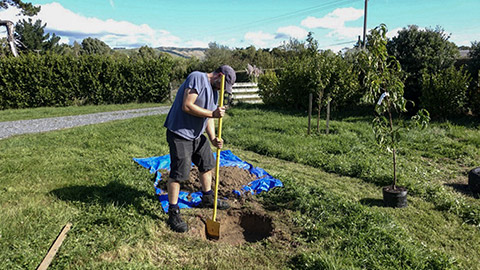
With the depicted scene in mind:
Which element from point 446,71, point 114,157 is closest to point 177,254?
point 114,157

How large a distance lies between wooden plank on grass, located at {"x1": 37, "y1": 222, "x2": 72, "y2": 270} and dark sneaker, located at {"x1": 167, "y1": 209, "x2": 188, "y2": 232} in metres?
1.01

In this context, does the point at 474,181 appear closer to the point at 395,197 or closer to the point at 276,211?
the point at 395,197

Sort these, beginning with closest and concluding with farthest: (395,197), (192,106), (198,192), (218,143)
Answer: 1. (192,106)
2. (218,143)
3. (395,197)
4. (198,192)

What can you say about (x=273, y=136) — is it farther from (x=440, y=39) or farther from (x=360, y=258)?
(x=440, y=39)

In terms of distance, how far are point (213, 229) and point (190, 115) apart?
4.20ft

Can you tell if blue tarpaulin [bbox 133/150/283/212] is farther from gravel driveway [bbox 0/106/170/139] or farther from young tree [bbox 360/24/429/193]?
gravel driveway [bbox 0/106/170/139]

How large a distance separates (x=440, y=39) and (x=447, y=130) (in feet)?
12.1

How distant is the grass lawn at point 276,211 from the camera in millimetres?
2857

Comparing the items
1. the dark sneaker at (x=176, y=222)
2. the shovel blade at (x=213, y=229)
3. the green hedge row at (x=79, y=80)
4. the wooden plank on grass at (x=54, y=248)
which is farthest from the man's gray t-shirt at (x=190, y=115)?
the green hedge row at (x=79, y=80)

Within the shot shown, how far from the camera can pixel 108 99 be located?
56.2ft

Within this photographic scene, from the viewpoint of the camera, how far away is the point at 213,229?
348 cm

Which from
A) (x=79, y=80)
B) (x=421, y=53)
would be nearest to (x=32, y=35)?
(x=79, y=80)

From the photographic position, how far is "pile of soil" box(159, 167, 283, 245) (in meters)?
3.58

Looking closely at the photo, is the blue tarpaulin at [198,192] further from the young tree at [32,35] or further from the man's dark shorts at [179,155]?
the young tree at [32,35]
